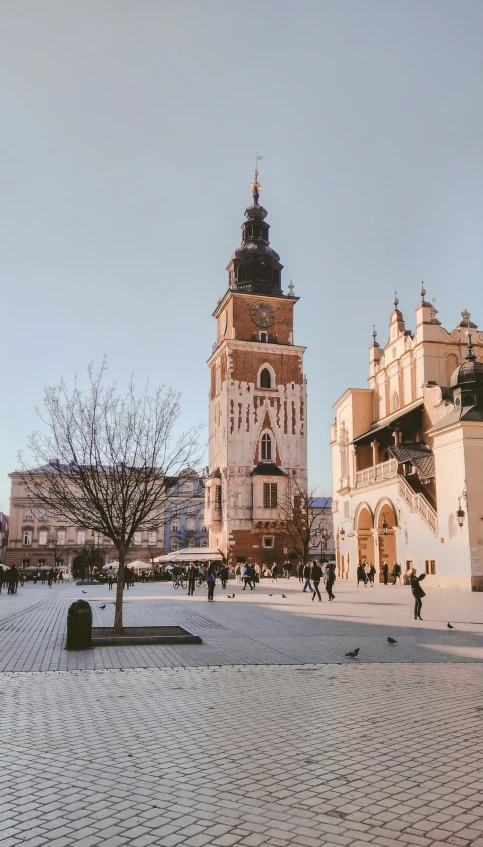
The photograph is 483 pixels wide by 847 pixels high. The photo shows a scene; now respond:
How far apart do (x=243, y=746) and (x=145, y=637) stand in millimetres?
8624

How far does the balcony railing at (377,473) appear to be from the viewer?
39.0 metres

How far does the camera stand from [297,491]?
225 feet

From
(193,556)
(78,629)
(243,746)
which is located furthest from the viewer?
(193,556)

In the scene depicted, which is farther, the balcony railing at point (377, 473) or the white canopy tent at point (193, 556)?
the white canopy tent at point (193, 556)

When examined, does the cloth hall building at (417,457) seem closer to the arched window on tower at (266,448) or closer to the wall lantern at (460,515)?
the wall lantern at (460,515)

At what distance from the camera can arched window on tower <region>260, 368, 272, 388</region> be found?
7006 centimetres

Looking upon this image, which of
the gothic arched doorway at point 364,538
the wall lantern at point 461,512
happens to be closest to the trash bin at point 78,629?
the wall lantern at point 461,512

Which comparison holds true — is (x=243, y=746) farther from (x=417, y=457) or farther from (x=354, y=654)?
(x=417, y=457)

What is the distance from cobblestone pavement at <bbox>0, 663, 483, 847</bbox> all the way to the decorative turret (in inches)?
2547

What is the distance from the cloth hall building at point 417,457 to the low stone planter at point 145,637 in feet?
59.2

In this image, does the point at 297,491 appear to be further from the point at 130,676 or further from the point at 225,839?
the point at 225,839

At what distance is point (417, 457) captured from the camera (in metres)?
37.2

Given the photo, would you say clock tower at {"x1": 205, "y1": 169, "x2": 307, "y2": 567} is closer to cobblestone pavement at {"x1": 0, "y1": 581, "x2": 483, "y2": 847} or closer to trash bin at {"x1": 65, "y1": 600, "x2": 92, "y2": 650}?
trash bin at {"x1": 65, "y1": 600, "x2": 92, "y2": 650}

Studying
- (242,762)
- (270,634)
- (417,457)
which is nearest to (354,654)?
(270,634)
